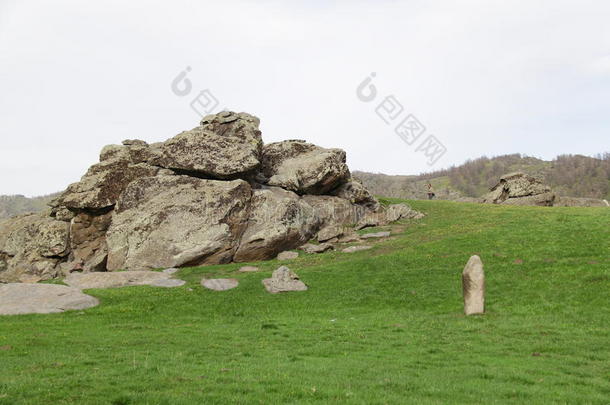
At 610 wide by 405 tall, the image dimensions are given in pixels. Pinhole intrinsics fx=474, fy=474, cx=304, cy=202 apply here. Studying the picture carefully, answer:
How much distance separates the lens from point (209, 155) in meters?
56.8

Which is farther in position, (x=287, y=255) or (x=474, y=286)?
(x=287, y=255)

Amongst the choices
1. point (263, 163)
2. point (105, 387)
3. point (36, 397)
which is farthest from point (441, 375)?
point (263, 163)

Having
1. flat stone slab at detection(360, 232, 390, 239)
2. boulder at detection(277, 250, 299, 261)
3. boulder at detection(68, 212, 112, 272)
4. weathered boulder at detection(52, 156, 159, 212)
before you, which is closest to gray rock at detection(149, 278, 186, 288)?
boulder at detection(277, 250, 299, 261)

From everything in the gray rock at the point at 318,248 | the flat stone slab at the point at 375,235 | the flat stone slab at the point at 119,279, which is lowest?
the flat stone slab at the point at 119,279

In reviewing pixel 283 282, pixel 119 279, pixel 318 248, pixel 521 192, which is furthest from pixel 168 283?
pixel 521 192

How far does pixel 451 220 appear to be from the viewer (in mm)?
60719

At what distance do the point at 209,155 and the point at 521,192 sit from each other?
5616 cm

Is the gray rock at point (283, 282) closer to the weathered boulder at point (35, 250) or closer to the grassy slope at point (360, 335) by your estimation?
the grassy slope at point (360, 335)

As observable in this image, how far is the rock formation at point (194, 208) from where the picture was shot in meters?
50.3

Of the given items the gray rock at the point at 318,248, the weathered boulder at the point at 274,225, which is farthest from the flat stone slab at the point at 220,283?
the gray rock at the point at 318,248

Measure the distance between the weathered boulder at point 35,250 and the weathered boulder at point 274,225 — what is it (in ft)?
74.1

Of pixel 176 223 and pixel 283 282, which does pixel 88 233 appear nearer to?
pixel 176 223

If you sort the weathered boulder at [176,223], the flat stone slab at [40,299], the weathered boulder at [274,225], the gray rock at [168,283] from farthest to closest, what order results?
the weathered boulder at [274,225]
the weathered boulder at [176,223]
the gray rock at [168,283]
the flat stone slab at [40,299]

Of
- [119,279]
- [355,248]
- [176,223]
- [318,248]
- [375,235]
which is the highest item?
[176,223]
